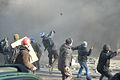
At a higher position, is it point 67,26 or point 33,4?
point 33,4

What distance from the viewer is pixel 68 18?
63.2 ft

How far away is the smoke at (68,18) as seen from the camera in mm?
17812

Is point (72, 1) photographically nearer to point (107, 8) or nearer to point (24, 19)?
point (107, 8)

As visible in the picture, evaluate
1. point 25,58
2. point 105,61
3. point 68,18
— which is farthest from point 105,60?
point 68,18

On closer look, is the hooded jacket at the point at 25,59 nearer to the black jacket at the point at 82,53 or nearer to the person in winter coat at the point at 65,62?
the person in winter coat at the point at 65,62

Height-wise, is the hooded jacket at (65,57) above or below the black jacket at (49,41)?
below

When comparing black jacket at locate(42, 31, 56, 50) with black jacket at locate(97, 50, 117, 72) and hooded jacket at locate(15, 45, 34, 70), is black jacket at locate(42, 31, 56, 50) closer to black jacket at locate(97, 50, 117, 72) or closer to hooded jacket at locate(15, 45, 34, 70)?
black jacket at locate(97, 50, 117, 72)

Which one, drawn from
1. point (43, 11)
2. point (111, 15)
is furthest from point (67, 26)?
point (111, 15)

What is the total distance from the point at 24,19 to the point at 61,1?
11.3 feet

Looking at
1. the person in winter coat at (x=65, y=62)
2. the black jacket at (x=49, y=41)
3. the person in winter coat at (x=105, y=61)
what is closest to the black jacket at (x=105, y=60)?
the person in winter coat at (x=105, y=61)

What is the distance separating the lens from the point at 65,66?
5457 mm

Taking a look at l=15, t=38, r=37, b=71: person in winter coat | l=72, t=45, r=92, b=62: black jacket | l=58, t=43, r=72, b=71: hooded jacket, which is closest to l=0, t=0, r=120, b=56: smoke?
l=72, t=45, r=92, b=62: black jacket

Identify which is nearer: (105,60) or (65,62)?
(65,62)

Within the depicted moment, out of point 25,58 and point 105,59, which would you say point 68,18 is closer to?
point 105,59
